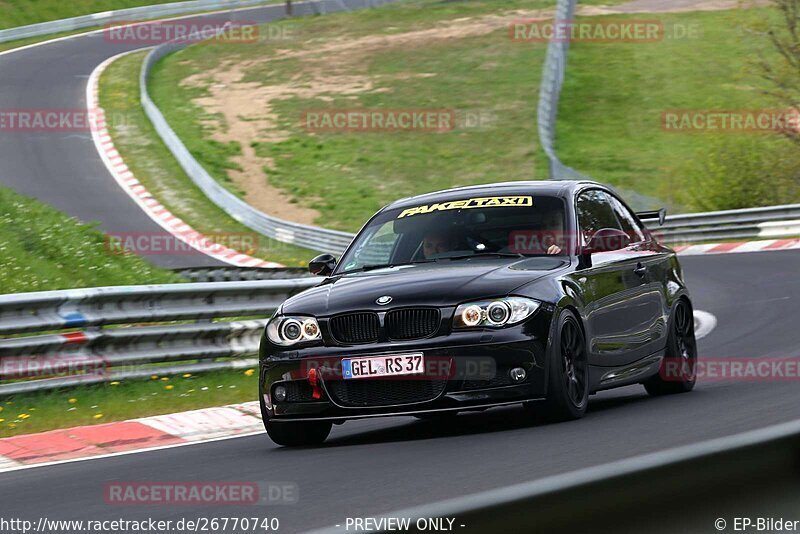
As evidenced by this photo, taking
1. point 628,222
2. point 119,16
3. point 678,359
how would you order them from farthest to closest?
point 119,16, point 628,222, point 678,359

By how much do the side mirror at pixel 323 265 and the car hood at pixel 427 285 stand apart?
461mm

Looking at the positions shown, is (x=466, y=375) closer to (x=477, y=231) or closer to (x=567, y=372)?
(x=567, y=372)

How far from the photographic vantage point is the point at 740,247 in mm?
24797

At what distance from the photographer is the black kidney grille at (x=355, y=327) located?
7.75 meters

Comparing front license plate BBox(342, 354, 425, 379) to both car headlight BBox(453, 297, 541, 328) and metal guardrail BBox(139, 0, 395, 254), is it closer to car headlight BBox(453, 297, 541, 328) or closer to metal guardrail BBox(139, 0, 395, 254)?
car headlight BBox(453, 297, 541, 328)

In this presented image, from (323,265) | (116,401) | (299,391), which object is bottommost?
(116,401)

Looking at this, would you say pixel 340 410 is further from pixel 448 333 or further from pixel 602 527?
pixel 602 527

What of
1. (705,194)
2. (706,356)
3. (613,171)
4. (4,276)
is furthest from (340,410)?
(613,171)

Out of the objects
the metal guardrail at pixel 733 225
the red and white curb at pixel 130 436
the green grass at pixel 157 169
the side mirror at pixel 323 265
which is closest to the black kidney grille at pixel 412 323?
the side mirror at pixel 323 265

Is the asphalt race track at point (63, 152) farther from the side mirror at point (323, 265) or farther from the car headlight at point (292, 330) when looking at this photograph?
the car headlight at point (292, 330)

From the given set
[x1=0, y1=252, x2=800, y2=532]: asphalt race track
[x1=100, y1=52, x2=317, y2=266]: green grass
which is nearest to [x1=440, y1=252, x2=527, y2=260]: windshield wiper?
[x1=0, y1=252, x2=800, y2=532]: asphalt race track

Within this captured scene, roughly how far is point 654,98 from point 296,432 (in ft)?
123

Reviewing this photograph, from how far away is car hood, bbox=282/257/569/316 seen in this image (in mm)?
7707

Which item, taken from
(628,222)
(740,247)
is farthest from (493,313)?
(740,247)
